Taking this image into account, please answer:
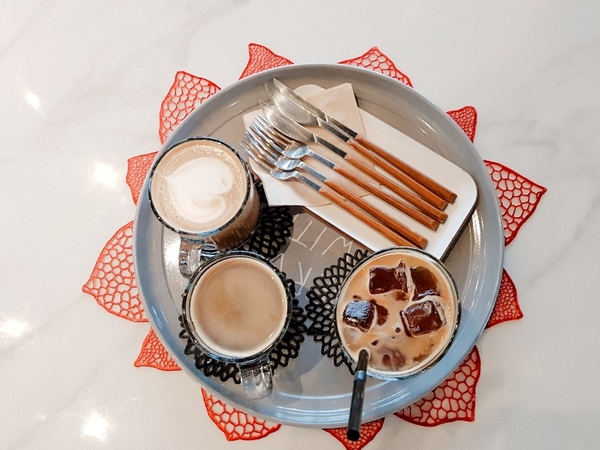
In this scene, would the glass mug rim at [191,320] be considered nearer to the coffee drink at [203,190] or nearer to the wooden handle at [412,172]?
the coffee drink at [203,190]

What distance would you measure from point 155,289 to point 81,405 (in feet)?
1.12

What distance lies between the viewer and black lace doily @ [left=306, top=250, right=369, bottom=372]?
1129mm

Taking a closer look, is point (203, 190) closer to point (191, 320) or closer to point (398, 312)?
point (191, 320)

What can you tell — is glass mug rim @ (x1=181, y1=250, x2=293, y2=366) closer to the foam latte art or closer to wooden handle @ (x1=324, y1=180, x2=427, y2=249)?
the foam latte art

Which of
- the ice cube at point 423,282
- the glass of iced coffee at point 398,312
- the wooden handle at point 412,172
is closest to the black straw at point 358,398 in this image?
the glass of iced coffee at point 398,312

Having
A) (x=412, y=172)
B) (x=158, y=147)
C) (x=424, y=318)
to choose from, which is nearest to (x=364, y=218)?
(x=412, y=172)

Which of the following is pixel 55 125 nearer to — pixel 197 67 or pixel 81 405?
pixel 197 67

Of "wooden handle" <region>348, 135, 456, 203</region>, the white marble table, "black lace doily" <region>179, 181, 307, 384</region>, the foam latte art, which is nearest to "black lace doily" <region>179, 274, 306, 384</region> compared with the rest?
"black lace doily" <region>179, 181, 307, 384</region>

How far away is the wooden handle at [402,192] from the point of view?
112cm

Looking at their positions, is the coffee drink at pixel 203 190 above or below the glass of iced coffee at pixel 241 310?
above

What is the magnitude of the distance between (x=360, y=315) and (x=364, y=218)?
0.70ft

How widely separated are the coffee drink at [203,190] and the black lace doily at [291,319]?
30 mm

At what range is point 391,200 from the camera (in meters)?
1.14

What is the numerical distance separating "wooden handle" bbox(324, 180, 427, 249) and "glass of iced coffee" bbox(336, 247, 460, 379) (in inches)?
2.5
